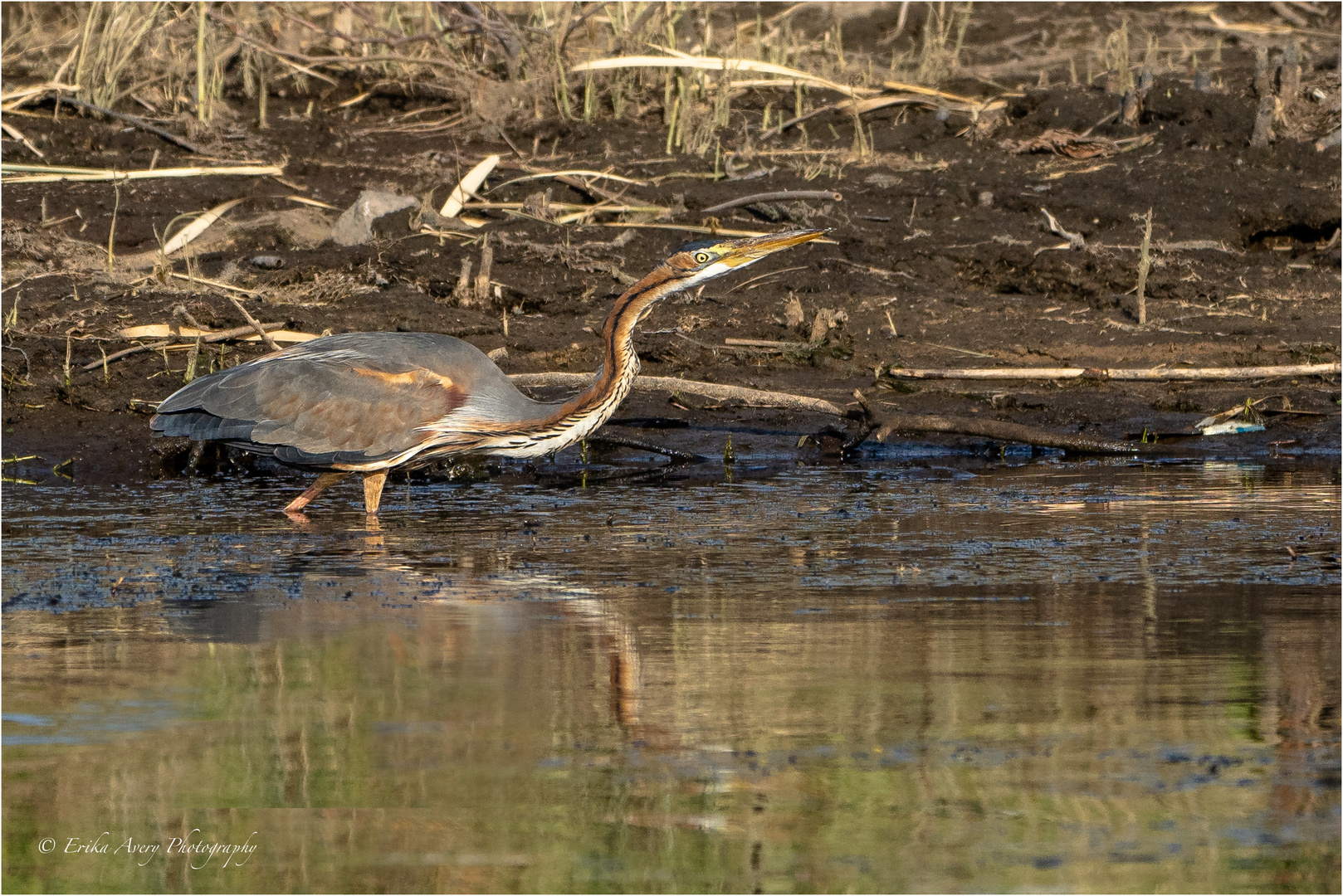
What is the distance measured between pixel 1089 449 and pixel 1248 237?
3.93 m

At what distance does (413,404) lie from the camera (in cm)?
805

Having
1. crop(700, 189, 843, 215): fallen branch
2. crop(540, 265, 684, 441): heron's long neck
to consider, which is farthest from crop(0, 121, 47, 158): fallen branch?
crop(540, 265, 684, 441): heron's long neck

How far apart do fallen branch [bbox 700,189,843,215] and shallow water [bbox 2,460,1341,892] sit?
474cm

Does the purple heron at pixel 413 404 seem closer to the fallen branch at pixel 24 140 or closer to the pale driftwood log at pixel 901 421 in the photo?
the pale driftwood log at pixel 901 421

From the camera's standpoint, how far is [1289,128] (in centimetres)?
1362

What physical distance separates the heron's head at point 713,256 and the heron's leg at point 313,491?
204cm

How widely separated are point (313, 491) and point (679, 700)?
4.01m

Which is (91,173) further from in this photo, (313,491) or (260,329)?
(313,491)

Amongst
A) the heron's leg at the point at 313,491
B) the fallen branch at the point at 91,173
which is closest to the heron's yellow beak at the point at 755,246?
the heron's leg at the point at 313,491

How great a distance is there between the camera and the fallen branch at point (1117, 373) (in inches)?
384

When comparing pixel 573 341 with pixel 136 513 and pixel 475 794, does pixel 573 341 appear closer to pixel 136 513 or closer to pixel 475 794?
pixel 136 513

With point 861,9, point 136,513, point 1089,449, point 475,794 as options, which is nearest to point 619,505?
point 136,513

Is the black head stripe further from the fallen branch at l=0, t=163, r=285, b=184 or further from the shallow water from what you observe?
the fallen branch at l=0, t=163, r=285, b=184

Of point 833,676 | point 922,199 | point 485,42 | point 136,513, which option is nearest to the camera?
point 833,676
